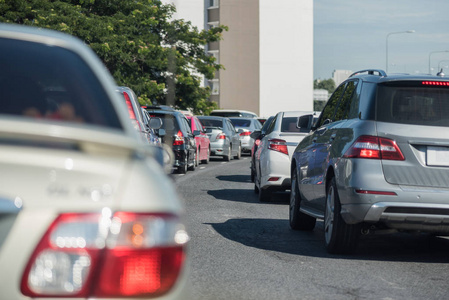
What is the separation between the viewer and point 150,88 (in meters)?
47.4

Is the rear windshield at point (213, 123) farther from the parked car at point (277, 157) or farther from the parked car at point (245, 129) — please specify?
the parked car at point (277, 157)

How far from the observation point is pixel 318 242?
32.1 ft

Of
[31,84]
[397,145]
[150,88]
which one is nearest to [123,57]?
[150,88]

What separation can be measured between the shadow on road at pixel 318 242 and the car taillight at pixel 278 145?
317 cm

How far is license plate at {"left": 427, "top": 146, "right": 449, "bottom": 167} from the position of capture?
7914 millimetres

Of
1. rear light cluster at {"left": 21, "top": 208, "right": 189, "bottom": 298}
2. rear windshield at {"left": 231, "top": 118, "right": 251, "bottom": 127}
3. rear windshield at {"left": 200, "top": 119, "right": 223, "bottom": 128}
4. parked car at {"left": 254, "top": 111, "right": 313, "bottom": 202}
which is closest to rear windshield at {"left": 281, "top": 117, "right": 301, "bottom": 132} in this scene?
parked car at {"left": 254, "top": 111, "right": 313, "bottom": 202}

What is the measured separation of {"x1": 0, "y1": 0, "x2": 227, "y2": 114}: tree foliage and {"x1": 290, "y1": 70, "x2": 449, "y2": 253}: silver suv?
35.1 metres

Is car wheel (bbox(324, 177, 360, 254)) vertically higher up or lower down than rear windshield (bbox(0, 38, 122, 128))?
lower down

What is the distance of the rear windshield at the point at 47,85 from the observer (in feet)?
9.69

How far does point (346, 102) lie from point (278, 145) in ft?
18.2

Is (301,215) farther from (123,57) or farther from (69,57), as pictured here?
(123,57)

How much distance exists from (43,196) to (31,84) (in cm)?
134

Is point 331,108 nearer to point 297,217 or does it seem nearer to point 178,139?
point 297,217

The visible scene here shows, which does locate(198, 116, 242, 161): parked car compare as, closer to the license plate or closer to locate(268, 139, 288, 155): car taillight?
locate(268, 139, 288, 155): car taillight
